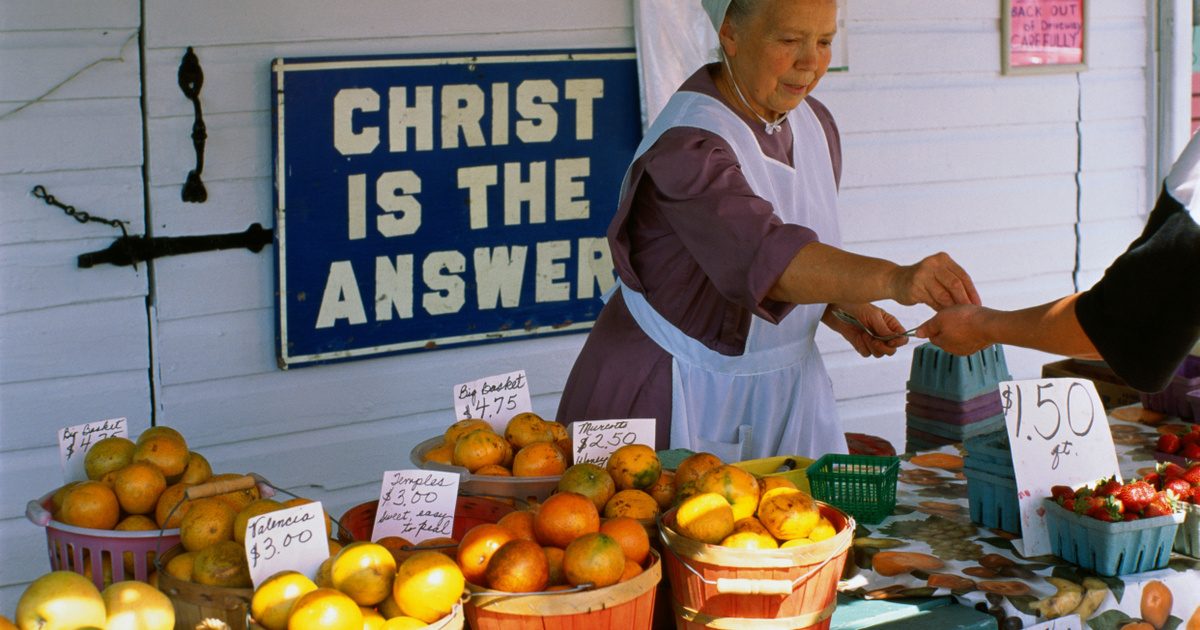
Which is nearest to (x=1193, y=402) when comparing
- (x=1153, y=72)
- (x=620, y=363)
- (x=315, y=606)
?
(x=620, y=363)

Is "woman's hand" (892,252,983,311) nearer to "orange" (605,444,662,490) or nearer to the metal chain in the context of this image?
"orange" (605,444,662,490)

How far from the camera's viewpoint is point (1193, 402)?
124 inches

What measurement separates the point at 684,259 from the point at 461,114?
1.52 meters

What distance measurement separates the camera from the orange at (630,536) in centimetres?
182

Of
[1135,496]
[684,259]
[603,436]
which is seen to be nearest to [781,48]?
[684,259]

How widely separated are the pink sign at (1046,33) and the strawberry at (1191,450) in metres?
2.89

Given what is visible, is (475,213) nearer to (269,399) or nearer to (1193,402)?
(269,399)

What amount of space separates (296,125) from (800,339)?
179cm

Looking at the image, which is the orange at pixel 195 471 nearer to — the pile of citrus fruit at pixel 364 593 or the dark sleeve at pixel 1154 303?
the pile of citrus fruit at pixel 364 593

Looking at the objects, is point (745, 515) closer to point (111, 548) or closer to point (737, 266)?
point (737, 266)

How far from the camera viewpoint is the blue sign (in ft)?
12.5

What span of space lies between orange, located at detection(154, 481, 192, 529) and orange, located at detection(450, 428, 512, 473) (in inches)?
19.8

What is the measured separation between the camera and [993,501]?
2395mm

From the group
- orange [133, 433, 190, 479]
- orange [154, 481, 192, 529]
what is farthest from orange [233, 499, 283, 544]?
orange [133, 433, 190, 479]
